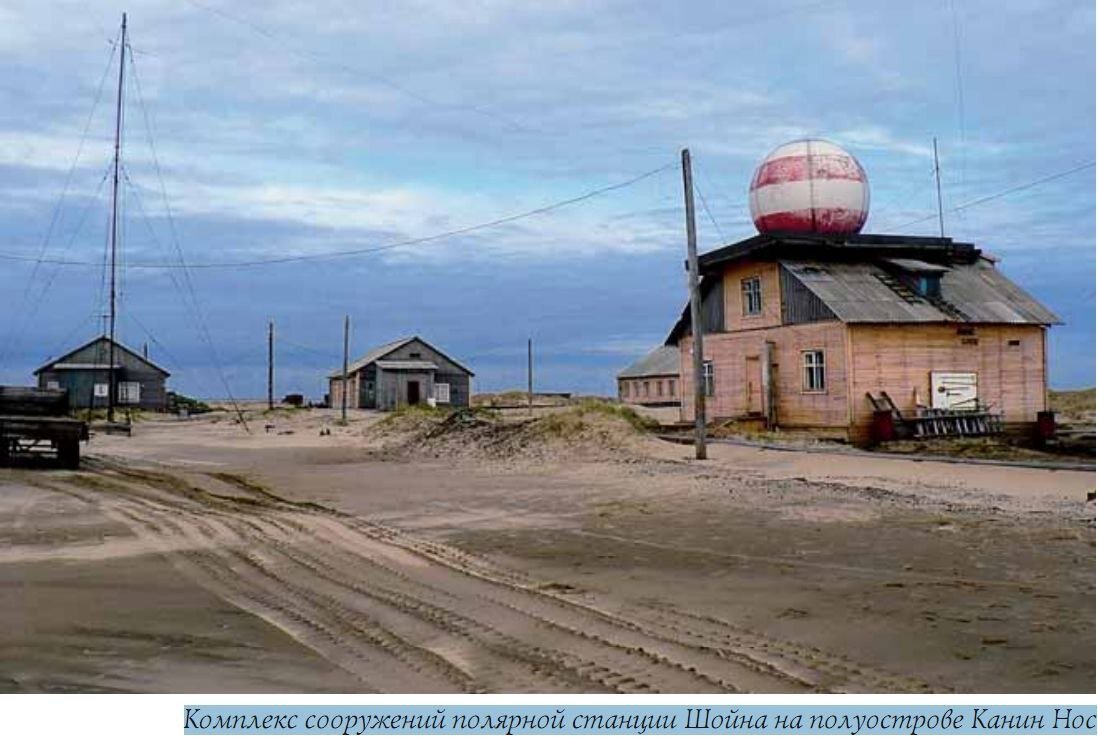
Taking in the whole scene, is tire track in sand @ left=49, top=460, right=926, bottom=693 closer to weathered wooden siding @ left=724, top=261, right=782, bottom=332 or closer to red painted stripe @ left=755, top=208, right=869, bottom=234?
weathered wooden siding @ left=724, top=261, right=782, bottom=332

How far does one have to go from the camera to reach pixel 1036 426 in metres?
28.9

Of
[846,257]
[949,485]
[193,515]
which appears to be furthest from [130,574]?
[846,257]

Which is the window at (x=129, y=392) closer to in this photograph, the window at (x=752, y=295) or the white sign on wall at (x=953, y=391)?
the window at (x=752, y=295)

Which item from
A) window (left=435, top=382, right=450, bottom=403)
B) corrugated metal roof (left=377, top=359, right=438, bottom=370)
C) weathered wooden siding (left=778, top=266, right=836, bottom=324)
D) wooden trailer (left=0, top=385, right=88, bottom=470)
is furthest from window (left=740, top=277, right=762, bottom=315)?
window (left=435, top=382, right=450, bottom=403)

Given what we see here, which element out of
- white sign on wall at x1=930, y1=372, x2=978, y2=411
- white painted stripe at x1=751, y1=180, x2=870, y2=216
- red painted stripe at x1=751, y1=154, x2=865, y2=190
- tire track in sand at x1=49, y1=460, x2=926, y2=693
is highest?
red painted stripe at x1=751, y1=154, x2=865, y2=190

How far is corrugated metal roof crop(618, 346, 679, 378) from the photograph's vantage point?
68000 mm

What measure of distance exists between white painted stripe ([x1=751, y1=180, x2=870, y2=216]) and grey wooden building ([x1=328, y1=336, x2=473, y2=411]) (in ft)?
123

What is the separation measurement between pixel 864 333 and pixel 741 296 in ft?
17.6

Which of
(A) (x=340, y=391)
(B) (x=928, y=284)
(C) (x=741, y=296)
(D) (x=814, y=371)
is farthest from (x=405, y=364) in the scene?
(B) (x=928, y=284)

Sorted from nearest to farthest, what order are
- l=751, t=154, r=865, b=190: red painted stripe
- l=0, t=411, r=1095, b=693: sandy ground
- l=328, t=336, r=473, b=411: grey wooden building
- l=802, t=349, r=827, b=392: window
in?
l=0, t=411, r=1095, b=693: sandy ground < l=802, t=349, r=827, b=392: window < l=751, t=154, r=865, b=190: red painted stripe < l=328, t=336, r=473, b=411: grey wooden building

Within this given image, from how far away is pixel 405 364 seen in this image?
2576 inches

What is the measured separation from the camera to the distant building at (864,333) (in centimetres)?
2702

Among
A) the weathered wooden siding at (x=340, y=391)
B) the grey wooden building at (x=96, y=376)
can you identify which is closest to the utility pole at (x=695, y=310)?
the weathered wooden siding at (x=340, y=391)

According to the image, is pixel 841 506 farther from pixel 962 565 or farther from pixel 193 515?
pixel 193 515
